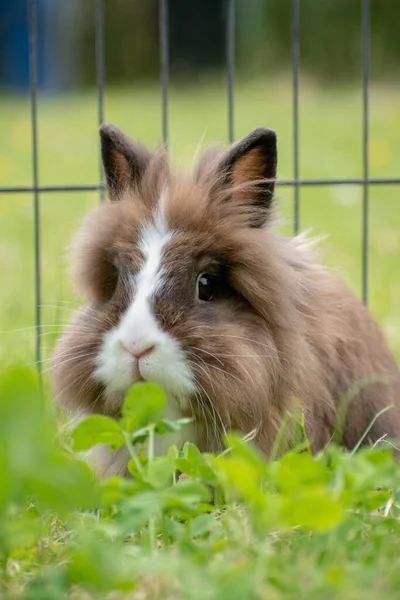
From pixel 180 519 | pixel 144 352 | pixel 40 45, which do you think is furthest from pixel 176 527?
pixel 40 45

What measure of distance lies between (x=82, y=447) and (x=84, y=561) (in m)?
0.44

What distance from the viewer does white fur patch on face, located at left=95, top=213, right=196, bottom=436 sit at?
205 cm

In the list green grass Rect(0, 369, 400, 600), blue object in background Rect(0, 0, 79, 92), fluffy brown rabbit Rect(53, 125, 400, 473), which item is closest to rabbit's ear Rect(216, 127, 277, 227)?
fluffy brown rabbit Rect(53, 125, 400, 473)

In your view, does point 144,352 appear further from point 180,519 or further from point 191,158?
point 191,158

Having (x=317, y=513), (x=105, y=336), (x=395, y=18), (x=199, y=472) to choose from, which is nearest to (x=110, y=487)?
(x=199, y=472)

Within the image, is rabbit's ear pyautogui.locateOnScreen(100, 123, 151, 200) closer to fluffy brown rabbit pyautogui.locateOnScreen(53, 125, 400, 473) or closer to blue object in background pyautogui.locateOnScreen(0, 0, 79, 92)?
fluffy brown rabbit pyautogui.locateOnScreen(53, 125, 400, 473)

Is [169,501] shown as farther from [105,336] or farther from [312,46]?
[312,46]

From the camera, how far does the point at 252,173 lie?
2.37m

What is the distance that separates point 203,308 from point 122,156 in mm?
504

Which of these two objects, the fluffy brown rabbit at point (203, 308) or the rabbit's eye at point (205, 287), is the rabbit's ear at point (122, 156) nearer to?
the fluffy brown rabbit at point (203, 308)

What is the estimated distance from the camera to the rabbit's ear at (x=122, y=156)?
245cm

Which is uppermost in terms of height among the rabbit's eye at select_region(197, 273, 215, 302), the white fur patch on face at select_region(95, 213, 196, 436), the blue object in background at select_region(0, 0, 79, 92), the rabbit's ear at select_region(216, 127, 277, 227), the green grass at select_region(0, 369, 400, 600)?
the blue object in background at select_region(0, 0, 79, 92)

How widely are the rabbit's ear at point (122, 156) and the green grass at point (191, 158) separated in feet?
0.35

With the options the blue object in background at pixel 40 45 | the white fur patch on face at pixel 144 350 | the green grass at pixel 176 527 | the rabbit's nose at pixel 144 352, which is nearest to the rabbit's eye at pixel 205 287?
the white fur patch on face at pixel 144 350
